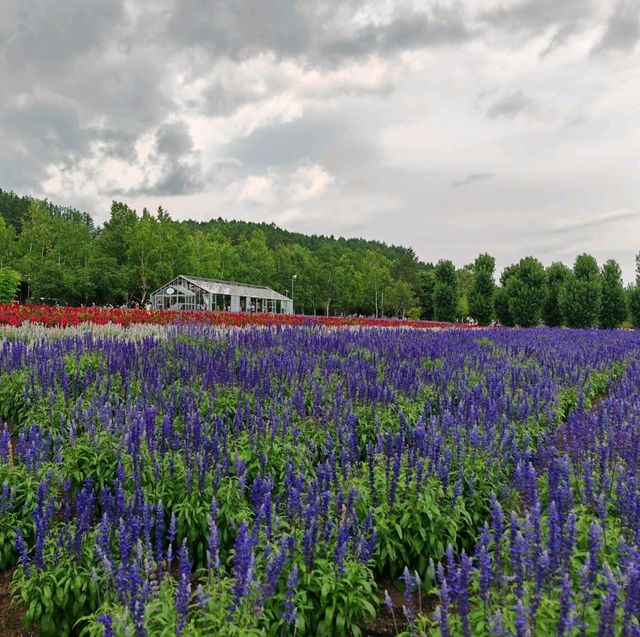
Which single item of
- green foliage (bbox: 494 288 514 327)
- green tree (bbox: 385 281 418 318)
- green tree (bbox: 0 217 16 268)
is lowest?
green foliage (bbox: 494 288 514 327)

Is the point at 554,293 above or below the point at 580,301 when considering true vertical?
above

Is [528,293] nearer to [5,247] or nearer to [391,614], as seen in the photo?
[391,614]

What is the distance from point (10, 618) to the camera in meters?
3.26

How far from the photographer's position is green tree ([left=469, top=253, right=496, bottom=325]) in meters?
40.5

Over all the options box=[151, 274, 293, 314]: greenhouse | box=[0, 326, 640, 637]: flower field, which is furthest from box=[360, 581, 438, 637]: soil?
box=[151, 274, 293, 314]: greenhouse

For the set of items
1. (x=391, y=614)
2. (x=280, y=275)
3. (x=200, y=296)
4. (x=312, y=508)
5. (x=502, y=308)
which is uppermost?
(x=280, y=275)

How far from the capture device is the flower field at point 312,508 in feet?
7.75

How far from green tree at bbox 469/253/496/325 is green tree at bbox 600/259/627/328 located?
838cm

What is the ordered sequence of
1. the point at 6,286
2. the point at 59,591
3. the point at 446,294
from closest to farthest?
1. the point at 59,591
2. the point at 6,286
3. the point at 446,294

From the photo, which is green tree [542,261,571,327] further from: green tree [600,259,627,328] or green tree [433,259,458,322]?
green tree [433,259,458,322]

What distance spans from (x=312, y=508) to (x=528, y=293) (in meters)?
37.3

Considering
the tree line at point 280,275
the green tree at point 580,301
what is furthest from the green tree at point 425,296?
the green tree at point 580,301

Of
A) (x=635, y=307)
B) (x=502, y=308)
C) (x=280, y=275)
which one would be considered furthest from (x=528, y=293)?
(x=280, y=275)

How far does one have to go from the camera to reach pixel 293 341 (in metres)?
10.2
